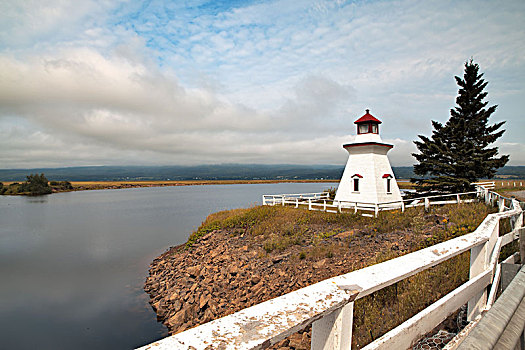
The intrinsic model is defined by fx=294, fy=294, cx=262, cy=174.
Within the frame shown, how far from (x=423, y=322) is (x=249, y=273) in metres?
11.7

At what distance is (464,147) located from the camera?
74.1ft

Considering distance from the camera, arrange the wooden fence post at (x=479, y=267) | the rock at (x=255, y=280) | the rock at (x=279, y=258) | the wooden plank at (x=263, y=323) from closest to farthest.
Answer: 1. the wooden plank at (x=263, y=323)
2. the wooden fence post at (x=479, y=267)
3. the rock at (x=255, y=280)
4. the rock at (x=279, y=258)

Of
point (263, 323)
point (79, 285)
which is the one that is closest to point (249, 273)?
→ point (79, 285)

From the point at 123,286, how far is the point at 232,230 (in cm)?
741

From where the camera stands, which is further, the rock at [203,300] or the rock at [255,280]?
the rock at [255,280]

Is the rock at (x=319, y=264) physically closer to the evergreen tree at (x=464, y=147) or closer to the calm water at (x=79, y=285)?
the calm water at (x=79, y=285)

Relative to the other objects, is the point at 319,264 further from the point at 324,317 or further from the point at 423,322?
the point at 324,317

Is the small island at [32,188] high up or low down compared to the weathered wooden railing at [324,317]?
down

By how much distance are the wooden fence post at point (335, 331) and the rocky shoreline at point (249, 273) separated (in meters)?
6.92

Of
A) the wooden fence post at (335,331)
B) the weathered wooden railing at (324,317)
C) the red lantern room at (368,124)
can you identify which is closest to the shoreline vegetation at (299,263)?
the weathered wooden railing at (324,317)

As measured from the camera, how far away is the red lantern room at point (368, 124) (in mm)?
21083

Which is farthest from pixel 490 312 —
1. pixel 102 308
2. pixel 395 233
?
pixel 102 308

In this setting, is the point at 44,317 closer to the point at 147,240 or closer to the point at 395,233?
the point at 147,240

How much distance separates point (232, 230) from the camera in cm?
2058
